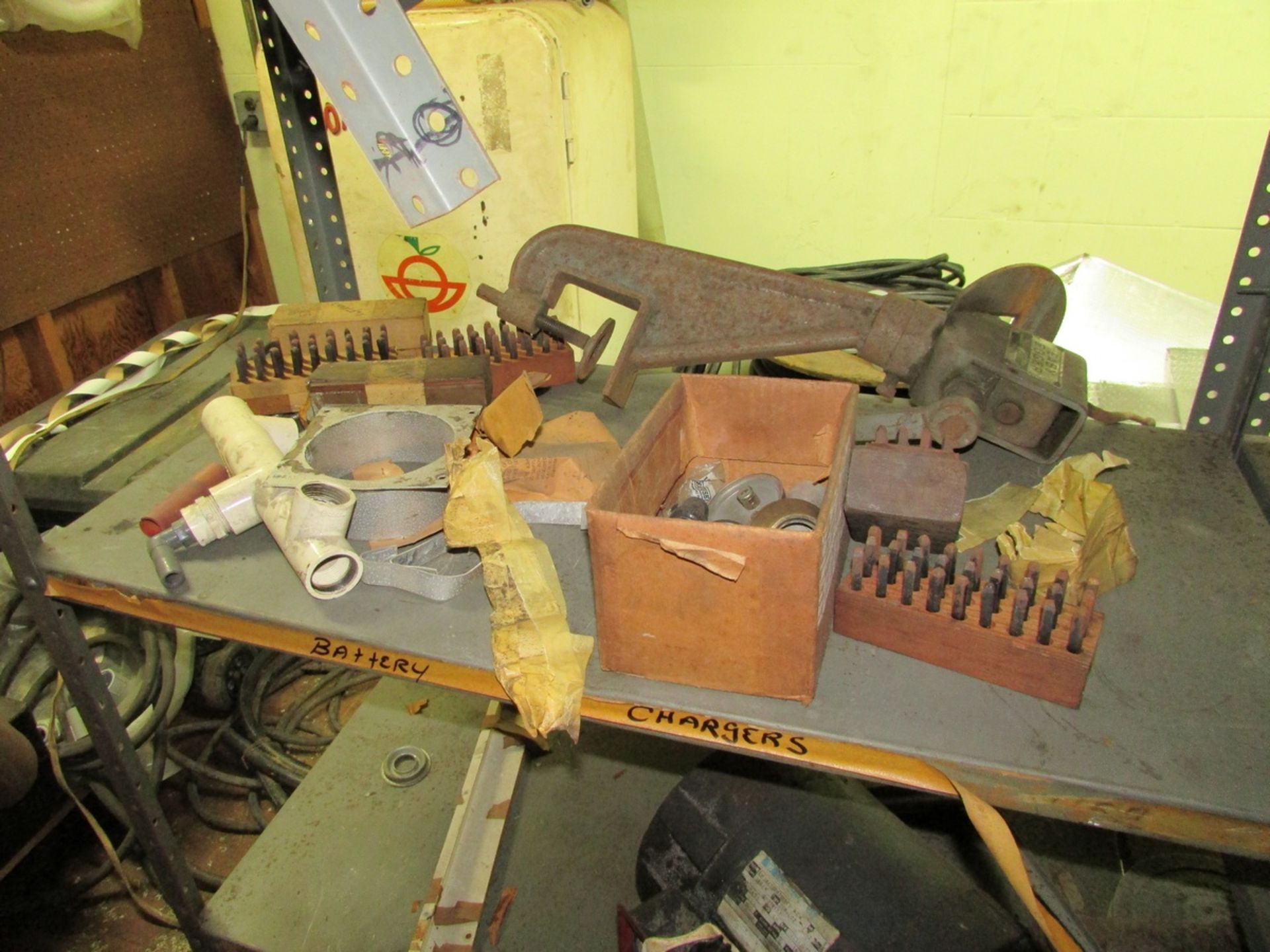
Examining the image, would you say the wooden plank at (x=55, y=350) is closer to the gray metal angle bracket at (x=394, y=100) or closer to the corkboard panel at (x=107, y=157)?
the corkboard panel at (x=107, y=157)

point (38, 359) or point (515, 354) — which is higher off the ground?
point (515, 354)

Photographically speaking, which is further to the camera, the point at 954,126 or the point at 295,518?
the point at 954,126

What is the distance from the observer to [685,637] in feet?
2.27

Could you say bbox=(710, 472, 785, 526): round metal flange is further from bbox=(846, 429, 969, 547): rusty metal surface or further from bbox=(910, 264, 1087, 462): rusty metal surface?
bbox=(910, 264, 1087, 462): rusty metal surface

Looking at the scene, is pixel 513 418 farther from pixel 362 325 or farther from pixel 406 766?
pixel 406 766

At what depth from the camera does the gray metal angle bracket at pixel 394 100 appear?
0.82 metres

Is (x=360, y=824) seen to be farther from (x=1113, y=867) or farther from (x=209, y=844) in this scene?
(x=1113, y=867)

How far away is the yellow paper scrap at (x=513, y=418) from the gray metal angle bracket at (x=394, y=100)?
0.21m

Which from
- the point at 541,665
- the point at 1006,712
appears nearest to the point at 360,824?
the point at 541,665

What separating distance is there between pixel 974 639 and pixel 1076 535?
25 cm

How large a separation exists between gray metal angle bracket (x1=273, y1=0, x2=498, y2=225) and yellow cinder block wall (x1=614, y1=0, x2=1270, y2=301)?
1352 millimetres

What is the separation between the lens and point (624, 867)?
119cm

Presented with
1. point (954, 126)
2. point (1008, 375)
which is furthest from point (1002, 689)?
point (954, 126)

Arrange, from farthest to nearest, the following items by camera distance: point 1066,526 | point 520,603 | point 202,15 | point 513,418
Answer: point 202,15, point 513,418, point 1066,526, point 520,603
